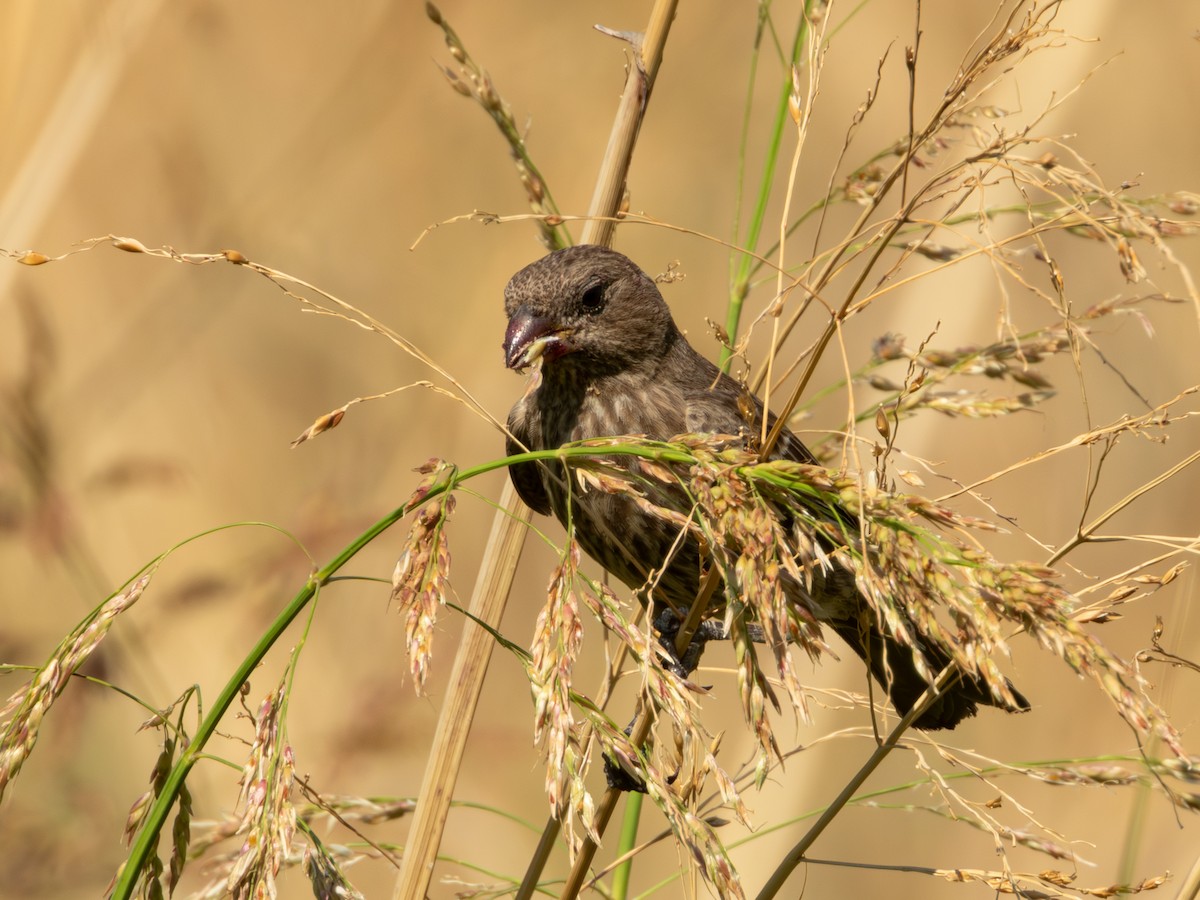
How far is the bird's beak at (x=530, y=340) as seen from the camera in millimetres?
2221

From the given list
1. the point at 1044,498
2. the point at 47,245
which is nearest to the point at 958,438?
the point at 1044,498

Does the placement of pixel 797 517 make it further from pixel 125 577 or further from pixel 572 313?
pixel 125 577

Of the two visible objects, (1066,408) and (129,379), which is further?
(1066,408)

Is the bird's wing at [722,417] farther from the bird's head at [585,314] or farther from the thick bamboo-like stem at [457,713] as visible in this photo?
the thick bamboo-like stem at [457,713]

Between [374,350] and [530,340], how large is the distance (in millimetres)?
818

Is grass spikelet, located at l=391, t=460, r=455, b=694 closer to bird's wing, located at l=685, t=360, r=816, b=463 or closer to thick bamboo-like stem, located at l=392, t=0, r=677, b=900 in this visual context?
thick bamboo-like stem, located at l=392, t=0, r=677, b=900

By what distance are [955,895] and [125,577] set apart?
2.11 meters

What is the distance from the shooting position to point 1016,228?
2854 mm

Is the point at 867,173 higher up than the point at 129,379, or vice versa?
the point at 867,173

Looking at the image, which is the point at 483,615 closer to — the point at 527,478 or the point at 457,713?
the point at 457,713

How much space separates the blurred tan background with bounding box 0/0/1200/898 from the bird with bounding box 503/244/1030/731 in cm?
35

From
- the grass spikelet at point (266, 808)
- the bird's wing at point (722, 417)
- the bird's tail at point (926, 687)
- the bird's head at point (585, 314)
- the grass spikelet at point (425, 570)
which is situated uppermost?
the bird's head at point (585, 314)

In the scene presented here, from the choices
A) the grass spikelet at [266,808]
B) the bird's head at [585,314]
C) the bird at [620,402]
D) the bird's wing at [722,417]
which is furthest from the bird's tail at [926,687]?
the grass spikelet at [266,808]

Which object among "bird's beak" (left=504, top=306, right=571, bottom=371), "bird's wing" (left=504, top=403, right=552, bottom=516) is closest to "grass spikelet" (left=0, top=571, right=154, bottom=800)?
"bird's wing" (left=504, top=403, right=552, bottom=516)
